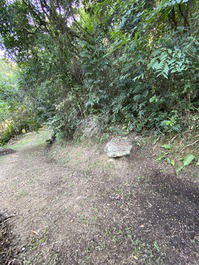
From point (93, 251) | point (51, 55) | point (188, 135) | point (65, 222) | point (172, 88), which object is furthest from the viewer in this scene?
point (51, 55)

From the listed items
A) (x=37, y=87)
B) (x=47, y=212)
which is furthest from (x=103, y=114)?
(x=47, y=212)

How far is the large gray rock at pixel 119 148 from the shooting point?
2.44 m

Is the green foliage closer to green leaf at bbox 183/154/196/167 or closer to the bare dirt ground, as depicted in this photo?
green leaf at bbox 183/154/196/167

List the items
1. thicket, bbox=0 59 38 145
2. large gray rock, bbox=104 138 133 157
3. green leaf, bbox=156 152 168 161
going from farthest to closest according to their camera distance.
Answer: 1. thicket, bbox=0 59 38 145
2. large gray rock, bbox=104 138 133 157
3. green leaf, bbox=156 152 168 161

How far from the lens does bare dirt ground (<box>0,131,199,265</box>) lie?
3.45 feet

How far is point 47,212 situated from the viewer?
1.61 meters

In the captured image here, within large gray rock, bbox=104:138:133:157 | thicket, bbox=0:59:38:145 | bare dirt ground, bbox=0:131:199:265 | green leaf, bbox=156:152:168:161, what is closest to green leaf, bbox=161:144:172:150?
green leaf, bbox=156:152:168:161

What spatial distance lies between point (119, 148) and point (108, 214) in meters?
1.33

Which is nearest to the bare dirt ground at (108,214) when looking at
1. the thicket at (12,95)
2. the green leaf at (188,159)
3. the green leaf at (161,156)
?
the green leaf at (161,156)

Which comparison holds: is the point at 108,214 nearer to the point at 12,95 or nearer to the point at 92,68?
the point at 92,68

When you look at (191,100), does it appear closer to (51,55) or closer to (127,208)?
(127,208)

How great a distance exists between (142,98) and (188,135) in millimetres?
1259

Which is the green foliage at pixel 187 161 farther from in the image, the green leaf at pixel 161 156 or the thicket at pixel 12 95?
the thicket at pixel 12 95

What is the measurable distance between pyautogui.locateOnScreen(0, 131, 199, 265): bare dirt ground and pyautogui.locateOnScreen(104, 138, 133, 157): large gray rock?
0.15 meters
